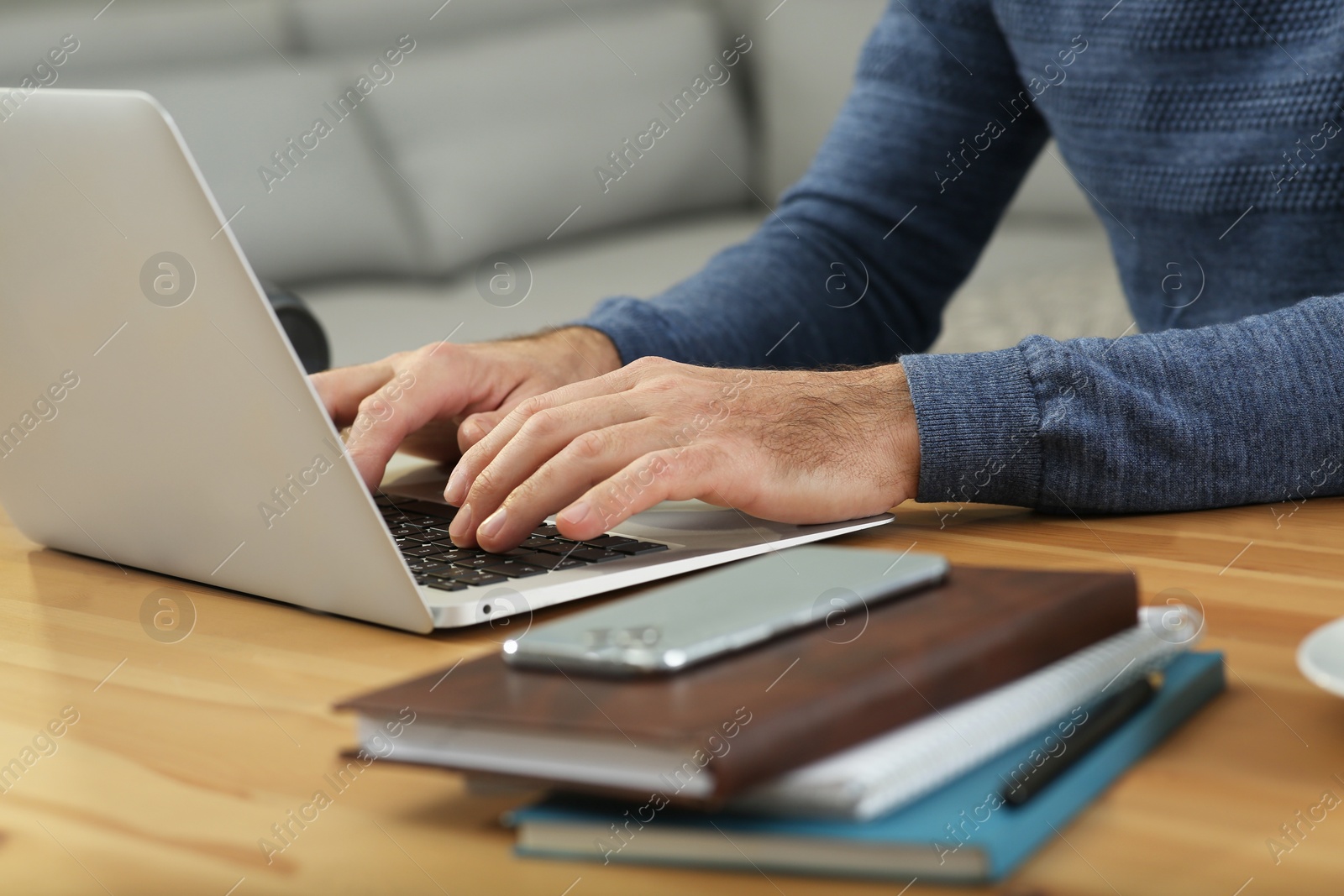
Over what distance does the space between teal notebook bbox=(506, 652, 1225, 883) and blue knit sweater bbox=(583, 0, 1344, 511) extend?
0.32 m

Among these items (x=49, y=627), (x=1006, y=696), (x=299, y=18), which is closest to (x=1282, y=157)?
(x=1006, y=696)

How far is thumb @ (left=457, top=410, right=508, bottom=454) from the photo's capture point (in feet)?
2.53

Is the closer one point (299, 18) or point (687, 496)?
point (687, 496)

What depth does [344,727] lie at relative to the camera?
48 centimetres

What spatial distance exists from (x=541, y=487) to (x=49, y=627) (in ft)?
0.81

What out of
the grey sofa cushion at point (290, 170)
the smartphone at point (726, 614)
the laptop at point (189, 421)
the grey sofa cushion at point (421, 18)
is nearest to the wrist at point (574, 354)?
the laptop at point (189, 421)

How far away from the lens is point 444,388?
828mm

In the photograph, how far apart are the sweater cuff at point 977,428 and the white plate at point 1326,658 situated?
0.26 m

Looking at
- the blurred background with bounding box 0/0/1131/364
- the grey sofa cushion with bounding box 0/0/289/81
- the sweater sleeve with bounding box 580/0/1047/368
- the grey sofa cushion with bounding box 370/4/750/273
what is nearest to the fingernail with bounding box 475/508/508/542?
the sweater sleeve with bounding box 580/0/1047/368

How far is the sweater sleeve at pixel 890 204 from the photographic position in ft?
3.77

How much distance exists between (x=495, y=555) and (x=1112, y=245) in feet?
2.50

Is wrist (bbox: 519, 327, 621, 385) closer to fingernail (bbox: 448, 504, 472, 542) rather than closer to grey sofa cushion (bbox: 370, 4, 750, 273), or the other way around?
fingernail (bbox: 448, 504, 472, 542)

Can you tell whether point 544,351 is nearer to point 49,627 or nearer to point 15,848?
point 49,627

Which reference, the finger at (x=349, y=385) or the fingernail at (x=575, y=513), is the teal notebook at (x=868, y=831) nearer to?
the fingernail at (x=575, y=513)
